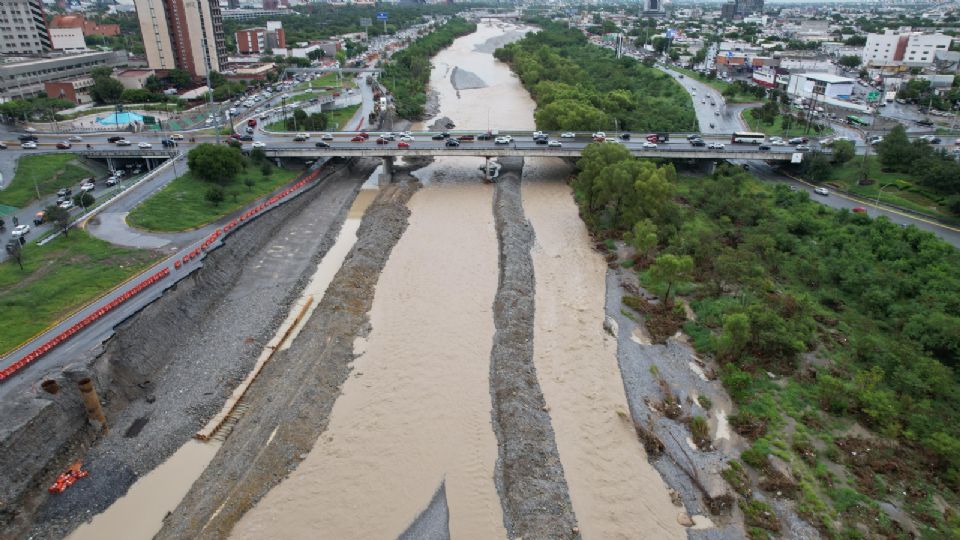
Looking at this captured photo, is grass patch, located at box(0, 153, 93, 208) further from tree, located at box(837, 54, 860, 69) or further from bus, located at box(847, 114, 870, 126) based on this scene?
tree, located at box(837, 54, 860, 69)

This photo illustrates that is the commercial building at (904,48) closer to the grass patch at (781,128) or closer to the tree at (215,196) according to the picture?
the grass patch at (781,128)

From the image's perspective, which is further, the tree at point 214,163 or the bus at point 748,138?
the bus at point 748,138

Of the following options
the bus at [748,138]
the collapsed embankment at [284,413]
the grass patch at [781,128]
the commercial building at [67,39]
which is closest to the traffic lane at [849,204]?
the bus at [748,138]

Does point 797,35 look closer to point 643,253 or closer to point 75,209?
point 643,253

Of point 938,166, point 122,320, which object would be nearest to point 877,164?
point 938,166

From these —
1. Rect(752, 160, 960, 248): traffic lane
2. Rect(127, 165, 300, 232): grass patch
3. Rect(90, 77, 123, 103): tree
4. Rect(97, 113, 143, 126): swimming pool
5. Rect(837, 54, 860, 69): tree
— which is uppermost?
Rect(837, 54, 860, 69): tree

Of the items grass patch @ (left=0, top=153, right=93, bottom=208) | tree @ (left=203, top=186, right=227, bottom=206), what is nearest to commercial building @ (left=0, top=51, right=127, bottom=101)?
grass patch @ (left=0, top=153, right=93, bottom=208)
